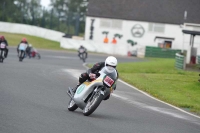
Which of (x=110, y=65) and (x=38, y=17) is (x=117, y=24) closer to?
(x=38, y=17)

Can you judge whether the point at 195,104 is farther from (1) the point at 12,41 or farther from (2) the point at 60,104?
(1) the point at 12,41

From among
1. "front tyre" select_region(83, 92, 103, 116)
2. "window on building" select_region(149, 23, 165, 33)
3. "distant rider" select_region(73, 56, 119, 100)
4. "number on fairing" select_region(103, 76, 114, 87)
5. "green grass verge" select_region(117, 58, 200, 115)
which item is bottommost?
"green grass verge" select_region(117, 58, 200, 115)

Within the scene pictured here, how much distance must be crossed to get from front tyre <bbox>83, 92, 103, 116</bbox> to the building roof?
63747mm

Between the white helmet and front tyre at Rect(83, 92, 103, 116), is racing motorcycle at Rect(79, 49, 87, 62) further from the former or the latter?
front tyre at Rect(83, 92, 103, 116)

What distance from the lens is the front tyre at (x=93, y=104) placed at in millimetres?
13750

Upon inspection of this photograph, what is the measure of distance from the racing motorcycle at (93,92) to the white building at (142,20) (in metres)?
62.1

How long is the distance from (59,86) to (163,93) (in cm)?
390

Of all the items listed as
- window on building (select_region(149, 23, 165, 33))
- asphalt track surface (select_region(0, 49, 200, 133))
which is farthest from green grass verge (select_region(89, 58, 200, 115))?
window on building (select_region(149, 23, 165, 33))

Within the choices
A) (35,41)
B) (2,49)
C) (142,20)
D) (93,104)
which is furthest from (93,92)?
(142,20)

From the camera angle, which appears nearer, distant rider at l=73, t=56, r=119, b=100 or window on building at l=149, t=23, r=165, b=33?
distant rider at l=73, t=56, r=119, b=100

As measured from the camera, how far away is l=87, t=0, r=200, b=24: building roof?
77375mm

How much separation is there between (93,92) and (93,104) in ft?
1.46

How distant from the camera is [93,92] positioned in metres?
14.2

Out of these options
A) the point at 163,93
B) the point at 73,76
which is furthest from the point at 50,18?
the point at 163,93
